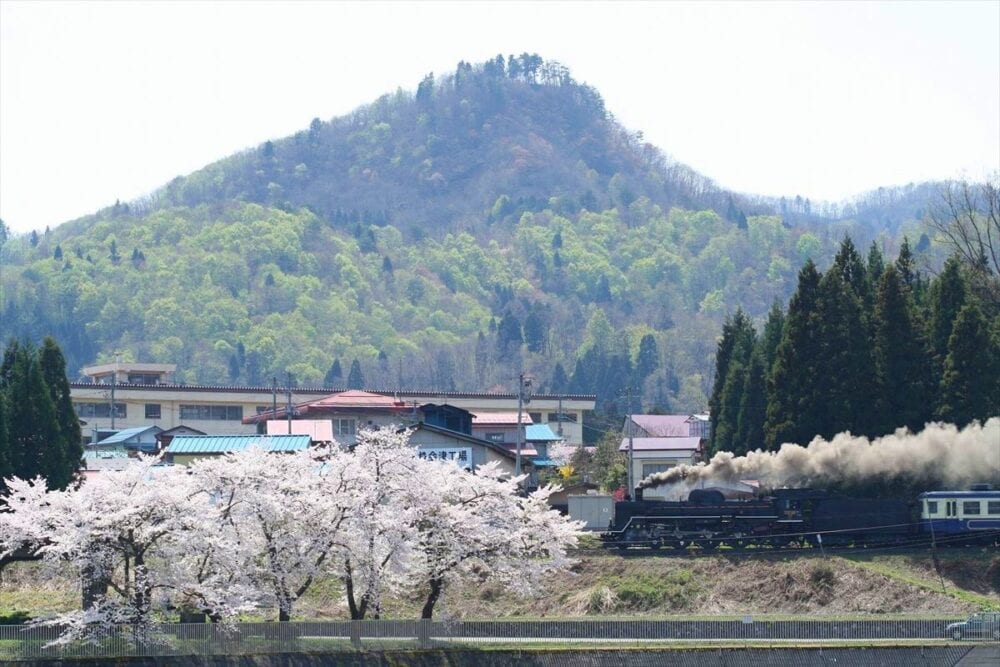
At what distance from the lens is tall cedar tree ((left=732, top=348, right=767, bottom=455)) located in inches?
3184

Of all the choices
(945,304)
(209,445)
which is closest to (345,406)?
(209,445)

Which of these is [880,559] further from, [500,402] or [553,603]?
[500,402]

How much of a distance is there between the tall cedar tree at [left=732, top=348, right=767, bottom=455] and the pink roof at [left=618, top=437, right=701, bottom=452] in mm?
14615

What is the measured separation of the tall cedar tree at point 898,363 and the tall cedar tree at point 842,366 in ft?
2.02

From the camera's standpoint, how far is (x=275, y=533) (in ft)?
167

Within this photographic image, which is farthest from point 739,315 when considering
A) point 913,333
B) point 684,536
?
point 684,536

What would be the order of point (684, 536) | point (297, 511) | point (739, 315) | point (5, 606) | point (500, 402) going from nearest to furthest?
point (297, 511) < point (5, 606) < point (684, 536) < point (739, 315) < point (500, 402)

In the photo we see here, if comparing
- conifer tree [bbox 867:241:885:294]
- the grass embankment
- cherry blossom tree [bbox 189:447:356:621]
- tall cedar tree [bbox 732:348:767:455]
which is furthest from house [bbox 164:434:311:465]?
conifer tree [bbox 867:241:885:294]

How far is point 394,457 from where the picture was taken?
5188 cm

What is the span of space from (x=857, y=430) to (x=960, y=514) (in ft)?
31.4

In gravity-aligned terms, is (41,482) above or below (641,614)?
above

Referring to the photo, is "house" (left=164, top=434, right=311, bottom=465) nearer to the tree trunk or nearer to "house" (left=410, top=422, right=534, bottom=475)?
"house" (left=410, top=422, right=534, bottom=475)

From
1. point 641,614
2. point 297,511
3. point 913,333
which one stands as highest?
point 913,333

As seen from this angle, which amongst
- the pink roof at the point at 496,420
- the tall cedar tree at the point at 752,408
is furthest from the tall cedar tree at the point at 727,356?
the pink roof at the point at 496,420
